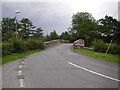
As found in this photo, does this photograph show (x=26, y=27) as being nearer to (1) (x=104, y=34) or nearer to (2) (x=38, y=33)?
(2) (x=38, y=33)

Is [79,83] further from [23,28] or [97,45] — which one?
[23,28]

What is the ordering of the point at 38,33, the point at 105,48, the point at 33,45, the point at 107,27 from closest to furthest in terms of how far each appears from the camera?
the point at 105,48
the point at 33,45
the point at 107,27
the point at 38,33

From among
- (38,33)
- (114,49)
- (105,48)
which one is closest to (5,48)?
(114,49)

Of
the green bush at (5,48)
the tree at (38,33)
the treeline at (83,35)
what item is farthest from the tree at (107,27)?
the tree at (38,33)

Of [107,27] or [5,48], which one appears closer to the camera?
[5,48]

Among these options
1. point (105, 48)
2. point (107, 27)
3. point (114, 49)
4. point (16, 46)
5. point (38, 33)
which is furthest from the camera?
point (38, 33)

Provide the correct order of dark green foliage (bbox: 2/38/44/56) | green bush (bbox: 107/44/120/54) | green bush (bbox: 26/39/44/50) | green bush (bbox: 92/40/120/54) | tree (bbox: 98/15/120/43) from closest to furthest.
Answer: dark green foliage (bbox: 2/38/44/56)
green bush (bbox: 107/44/120/54)
green bush (bbox: 92/40/120/54)
green bush (bbox: 26/39/44/50)
tree (bbox: 98/15/120/43)

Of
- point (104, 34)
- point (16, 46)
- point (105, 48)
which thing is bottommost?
point (105, 48)

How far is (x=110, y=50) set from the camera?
23547 millimetres

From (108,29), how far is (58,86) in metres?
28.7

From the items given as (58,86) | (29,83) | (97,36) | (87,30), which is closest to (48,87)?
(58,86)

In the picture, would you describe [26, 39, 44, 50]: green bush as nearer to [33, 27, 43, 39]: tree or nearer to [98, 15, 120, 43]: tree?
[98, 15, 120, 43]: tree

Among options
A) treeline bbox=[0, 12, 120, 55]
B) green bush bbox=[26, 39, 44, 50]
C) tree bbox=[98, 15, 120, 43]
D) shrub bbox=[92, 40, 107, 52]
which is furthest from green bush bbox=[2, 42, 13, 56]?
tree bbox=[98, 15, 120, 43]

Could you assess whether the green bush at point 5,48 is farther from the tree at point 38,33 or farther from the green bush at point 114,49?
the tree at point 38,33
